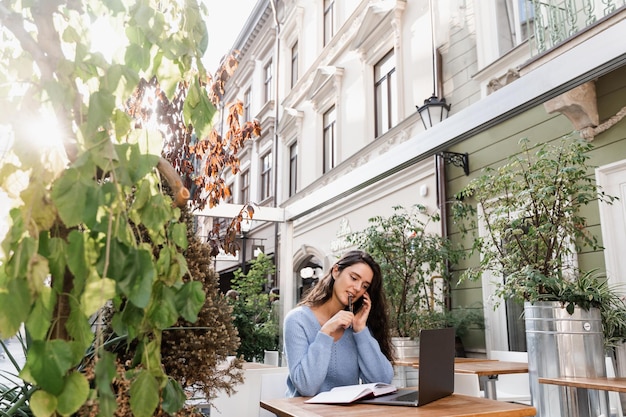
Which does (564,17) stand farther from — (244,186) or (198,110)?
(244,186)

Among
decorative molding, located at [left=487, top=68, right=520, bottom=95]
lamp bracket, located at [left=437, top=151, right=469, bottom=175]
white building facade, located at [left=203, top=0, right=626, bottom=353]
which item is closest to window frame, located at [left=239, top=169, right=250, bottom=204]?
white building facade, located at [left=203, top=0, right=626, bottom=353]

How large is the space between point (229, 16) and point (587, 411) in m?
2.86

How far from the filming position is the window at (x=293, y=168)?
13992 mm

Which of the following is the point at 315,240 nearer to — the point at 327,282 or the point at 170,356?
the point at 327,282

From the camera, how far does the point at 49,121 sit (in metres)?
0.92

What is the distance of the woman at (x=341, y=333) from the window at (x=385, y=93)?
254 inches

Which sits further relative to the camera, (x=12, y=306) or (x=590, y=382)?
(x=590, y=382)

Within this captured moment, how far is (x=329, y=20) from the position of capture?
12586 millimetres

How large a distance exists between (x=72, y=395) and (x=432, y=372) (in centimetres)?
165

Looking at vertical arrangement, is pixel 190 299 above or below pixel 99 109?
below

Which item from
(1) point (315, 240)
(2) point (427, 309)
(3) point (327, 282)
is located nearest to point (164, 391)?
(3) point (327, 282)

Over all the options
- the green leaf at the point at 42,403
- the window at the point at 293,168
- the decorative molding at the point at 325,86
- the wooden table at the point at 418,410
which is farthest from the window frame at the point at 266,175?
the green leaf at the point at 42,403

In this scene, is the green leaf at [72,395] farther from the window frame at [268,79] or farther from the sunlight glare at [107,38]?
the window frame at [268,79]

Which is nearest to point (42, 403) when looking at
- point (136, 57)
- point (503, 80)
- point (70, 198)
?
point (70, 198)
